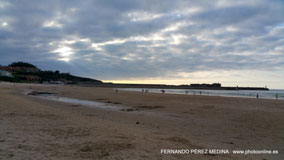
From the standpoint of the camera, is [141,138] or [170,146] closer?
[170,146]

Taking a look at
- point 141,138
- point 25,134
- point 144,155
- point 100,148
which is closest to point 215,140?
point 141,138

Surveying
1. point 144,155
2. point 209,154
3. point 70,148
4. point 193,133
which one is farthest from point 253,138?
point 70,148

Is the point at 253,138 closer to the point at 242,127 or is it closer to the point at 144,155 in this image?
the point at 242,127

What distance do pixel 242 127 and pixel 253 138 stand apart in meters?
2.13

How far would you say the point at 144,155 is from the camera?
18.8 ft

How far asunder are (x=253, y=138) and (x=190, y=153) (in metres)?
4.14

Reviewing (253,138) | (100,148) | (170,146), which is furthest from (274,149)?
(100,148)

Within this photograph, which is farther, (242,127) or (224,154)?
(242,127)

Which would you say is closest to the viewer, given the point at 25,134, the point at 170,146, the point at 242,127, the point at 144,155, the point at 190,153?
the point at 144,155

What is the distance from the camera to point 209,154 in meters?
6.31

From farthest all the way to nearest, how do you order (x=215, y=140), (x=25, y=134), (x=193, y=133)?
1. (x=193, y=133)
2. (x=215, y=140)
3. (x=25, y=134)

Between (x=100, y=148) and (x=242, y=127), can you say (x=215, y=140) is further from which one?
(x=100, y=148)

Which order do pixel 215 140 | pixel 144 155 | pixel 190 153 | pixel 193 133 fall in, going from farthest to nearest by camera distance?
1. pixel 193 133
2. pixel 215 140
3. pixel 190 153
4. pixel 144 155

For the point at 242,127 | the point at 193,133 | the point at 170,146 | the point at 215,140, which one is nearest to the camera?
the point at 170,146
